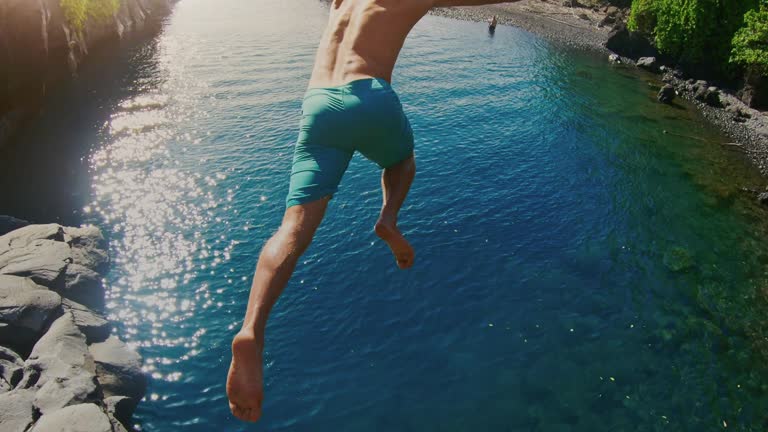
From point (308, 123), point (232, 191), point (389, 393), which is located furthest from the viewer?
point (232, 191)

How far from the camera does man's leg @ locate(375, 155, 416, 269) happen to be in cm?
517

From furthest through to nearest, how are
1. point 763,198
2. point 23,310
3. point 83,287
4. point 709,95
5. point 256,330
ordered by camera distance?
point 709,95, point 763,198, point 83,287, point 23,310, point 256,330

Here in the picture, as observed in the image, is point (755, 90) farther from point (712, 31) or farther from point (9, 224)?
point (9, 224)

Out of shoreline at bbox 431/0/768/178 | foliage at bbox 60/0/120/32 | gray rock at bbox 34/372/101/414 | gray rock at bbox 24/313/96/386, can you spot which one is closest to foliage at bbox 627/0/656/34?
shoreline at bbox 431/0/768/178

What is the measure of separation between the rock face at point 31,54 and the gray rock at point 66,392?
50.8 feet

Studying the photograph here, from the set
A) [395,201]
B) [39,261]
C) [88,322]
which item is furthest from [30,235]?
[395,201]

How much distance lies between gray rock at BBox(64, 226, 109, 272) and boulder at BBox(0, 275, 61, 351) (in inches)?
72.1

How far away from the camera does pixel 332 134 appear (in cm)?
441

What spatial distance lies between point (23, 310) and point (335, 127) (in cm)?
1168

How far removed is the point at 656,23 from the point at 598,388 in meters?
36.0

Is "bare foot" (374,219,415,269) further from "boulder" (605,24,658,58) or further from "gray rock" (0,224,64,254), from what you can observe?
"boulder" (605,24,658,58)

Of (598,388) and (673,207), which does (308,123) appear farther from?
(673,207)

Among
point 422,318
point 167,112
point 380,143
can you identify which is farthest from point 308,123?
point 167,112

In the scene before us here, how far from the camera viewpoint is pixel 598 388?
12.1 m
